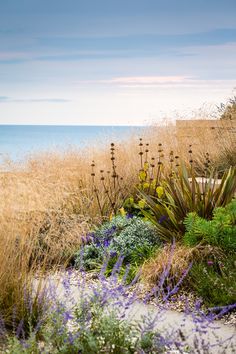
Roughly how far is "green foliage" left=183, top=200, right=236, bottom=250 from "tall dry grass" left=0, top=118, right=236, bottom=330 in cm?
141

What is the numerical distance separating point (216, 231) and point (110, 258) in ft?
4.28

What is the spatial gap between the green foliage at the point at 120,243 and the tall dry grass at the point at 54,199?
0.18 m

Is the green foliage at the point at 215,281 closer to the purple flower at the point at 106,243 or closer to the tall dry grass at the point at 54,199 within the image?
the purple flower at the point at 106,243

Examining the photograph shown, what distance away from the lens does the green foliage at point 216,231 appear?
18.1 ft

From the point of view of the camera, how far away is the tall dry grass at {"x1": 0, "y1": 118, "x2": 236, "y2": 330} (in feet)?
14.6

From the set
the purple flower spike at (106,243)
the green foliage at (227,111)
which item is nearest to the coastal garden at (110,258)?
the purple flower spike at (106,243)

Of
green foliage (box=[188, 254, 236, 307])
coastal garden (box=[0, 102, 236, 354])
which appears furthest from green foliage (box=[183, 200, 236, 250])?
green foliage (box=[188, 254, 236, 307])

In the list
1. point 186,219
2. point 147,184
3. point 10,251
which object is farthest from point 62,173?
point 10,251

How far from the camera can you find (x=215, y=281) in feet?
15.8

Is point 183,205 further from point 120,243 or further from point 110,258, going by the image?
point 110,258

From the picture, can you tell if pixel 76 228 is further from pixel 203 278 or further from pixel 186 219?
pixel 203 278

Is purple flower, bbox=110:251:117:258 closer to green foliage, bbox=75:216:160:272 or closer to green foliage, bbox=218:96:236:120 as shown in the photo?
green foliage, bbox=75:216:160:272

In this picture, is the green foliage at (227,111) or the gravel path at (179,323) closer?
the gravel path at (179,323)

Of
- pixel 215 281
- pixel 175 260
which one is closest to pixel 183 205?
pixel 175 260
